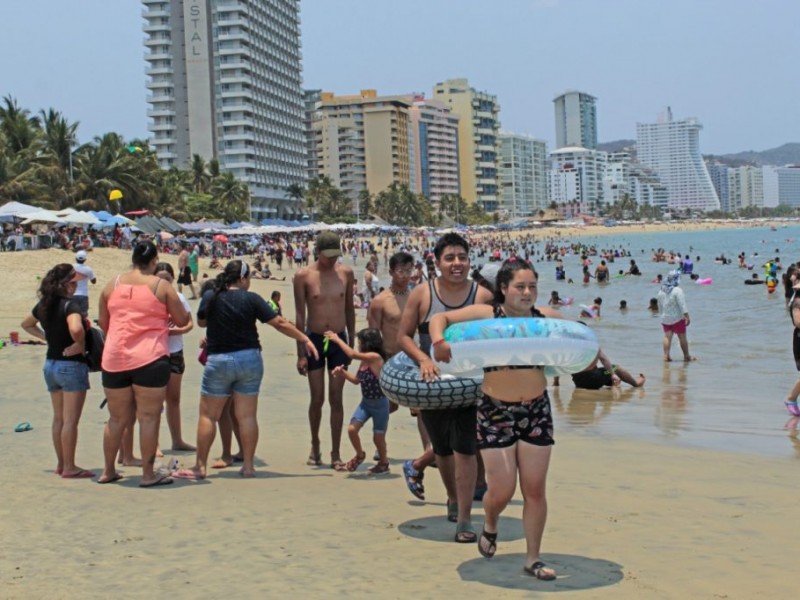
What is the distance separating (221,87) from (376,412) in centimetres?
11387

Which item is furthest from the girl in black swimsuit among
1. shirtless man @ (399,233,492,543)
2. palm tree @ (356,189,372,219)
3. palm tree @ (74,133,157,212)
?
palm tree @ (356,189,372,219)

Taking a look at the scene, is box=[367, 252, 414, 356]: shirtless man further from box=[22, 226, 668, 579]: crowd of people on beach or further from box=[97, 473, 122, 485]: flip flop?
box=[97, 473, 122, 485]: flip flop

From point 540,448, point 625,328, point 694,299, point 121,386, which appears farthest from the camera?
point 694,299

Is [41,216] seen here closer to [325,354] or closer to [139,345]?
[325,354]

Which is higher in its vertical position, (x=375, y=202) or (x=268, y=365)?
(x=375, y=202)

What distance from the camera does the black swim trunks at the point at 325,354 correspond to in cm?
689

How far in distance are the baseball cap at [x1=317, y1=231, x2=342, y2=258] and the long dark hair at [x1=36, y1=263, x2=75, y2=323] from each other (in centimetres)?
170

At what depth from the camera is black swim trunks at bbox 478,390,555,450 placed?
14.4 feet

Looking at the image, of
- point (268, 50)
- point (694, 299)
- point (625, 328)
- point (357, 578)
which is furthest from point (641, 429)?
point (268, 50)

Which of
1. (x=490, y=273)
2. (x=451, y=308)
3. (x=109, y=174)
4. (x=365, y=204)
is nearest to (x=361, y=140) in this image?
(x=365, y=204)

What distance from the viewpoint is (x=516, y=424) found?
173 inches

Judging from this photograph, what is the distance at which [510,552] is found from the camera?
4926 millimetres

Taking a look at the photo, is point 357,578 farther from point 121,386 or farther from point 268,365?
point 268,365

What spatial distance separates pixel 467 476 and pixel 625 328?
18450 millimetres
